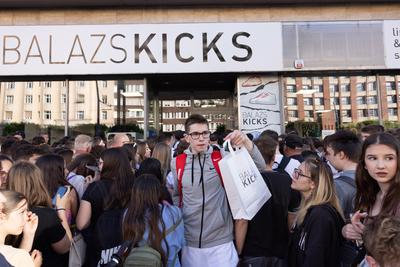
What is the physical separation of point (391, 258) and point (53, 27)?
11124 millimetres

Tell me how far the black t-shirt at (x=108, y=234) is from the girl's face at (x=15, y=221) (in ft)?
3.33

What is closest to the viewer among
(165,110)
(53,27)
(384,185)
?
(384,185)

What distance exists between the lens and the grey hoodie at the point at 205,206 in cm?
350

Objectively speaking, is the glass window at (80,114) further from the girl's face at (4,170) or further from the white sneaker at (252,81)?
the girl's face at (4,170)

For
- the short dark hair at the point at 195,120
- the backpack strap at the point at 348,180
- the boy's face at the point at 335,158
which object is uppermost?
the short dark hair at the point at 195,120

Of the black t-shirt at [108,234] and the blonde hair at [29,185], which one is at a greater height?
the blonde hair at [29,185]

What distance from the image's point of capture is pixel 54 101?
11602mm

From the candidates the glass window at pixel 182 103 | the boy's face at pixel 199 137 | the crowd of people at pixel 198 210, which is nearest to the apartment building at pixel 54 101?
the glass window at pixel 182 103

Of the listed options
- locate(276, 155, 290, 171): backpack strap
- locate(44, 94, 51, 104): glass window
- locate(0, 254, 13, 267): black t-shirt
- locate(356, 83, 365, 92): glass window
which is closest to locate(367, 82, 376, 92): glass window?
locate(356, 83, 365, 92): glass window

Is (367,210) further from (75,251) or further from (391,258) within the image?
(75,251)

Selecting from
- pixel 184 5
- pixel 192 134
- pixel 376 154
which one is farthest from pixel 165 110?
pixel 376 154

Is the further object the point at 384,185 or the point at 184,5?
the point at 184,5

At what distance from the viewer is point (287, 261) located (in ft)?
10.5

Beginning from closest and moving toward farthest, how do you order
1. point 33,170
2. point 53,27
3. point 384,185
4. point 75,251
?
1. point 384,185
2. point 33,170
3. point 75,251
4. point 53,27
